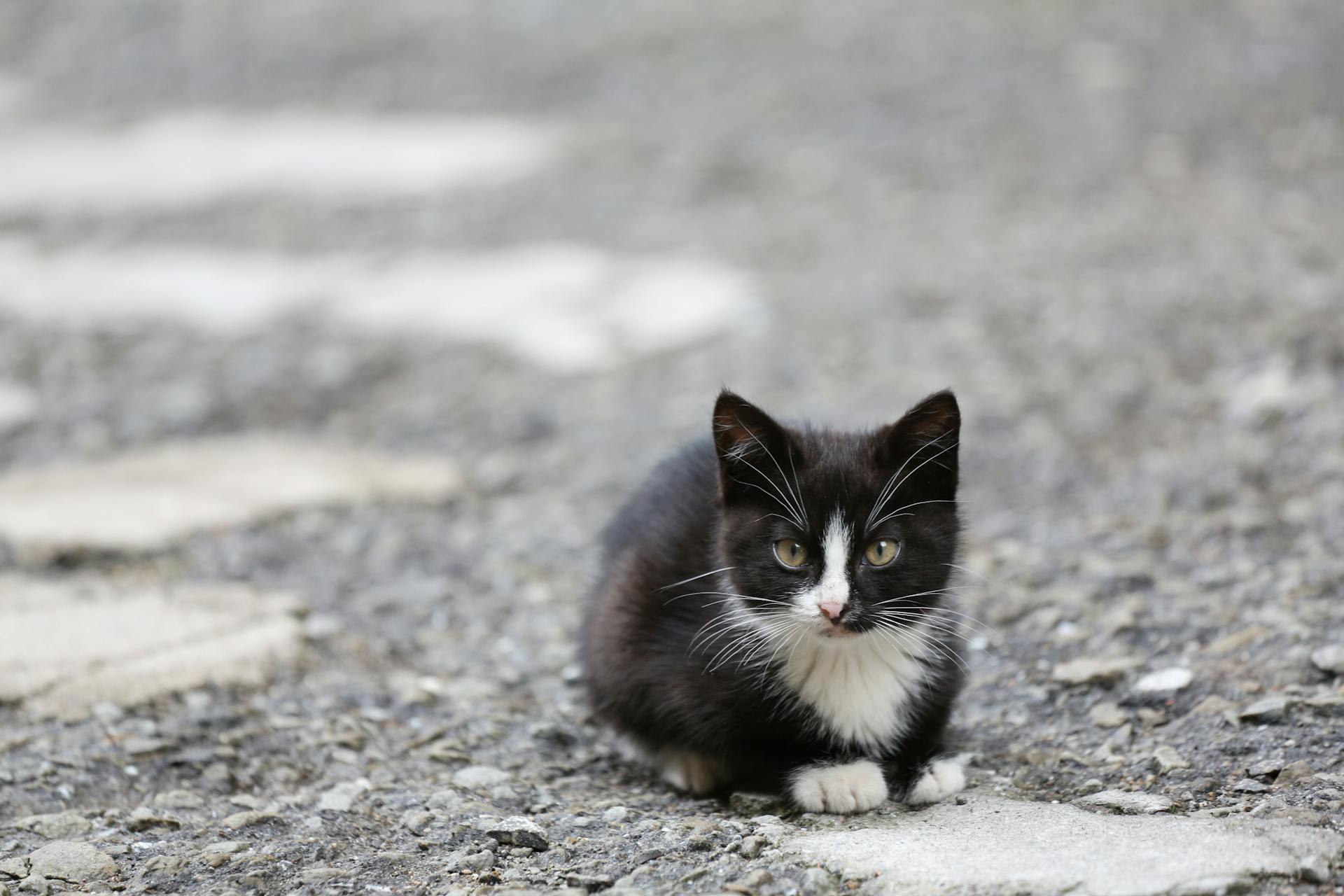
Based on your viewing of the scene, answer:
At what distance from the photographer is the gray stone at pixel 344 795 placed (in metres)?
3.06

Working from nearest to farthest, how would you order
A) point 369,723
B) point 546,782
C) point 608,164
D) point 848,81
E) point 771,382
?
point 546,782 → point 369,723 → point 771,382 → point 608,164 → point 848,81

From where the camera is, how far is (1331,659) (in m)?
3.29

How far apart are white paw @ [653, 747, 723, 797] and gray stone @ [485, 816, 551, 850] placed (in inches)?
18.7

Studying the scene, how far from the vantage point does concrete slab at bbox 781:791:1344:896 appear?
241cm

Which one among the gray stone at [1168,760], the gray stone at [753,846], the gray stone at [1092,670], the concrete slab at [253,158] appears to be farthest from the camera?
the concrete slab at [253,158]

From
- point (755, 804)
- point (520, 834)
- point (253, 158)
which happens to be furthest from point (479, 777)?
point (253, 158)

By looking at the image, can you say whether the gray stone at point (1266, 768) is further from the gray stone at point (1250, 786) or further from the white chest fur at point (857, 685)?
the white chest fur at point (857, 685)

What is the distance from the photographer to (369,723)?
3.60 meters

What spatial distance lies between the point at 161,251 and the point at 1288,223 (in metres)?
6.22

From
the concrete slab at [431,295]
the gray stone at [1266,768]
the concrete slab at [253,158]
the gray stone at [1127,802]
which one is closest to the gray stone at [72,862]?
the gray stone at [1127,802]

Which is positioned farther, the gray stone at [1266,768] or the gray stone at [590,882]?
the gray stone at [1266,768]

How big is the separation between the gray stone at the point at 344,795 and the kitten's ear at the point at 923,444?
145 cm

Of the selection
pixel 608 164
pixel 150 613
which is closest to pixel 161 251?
pixel 608 164

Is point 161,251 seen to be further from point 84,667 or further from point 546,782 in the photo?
point 546,782
